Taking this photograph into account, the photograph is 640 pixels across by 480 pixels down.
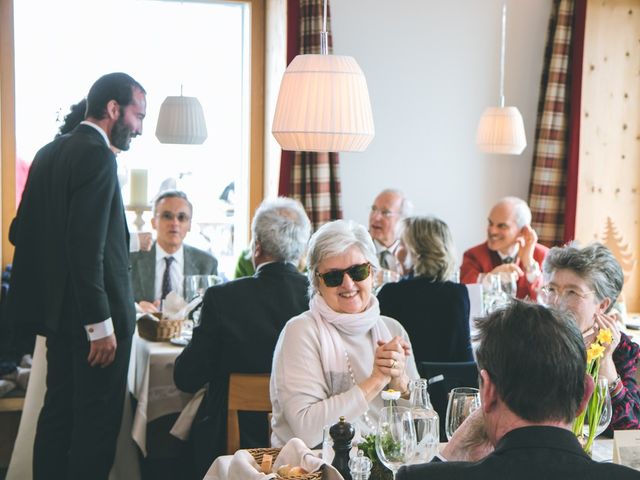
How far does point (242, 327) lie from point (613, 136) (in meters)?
3.63

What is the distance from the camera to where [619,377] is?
270 centimetres

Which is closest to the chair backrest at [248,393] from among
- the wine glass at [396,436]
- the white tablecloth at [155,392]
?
the wine glass at [396,436]

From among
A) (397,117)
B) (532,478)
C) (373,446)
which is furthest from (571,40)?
(532,478)

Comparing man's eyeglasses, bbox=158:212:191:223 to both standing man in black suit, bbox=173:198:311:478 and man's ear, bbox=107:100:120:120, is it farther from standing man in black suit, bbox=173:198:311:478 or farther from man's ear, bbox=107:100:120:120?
standing man in black suit, bbox=173:198:311:478

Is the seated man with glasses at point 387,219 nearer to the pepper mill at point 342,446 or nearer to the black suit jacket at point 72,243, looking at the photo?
the black suit jacket at point 72,243

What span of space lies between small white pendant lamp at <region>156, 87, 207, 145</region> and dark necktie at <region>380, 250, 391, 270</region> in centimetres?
128

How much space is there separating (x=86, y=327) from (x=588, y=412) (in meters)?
1.90

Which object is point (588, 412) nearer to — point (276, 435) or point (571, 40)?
point (276, 435)

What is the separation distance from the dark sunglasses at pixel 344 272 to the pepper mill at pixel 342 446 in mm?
790

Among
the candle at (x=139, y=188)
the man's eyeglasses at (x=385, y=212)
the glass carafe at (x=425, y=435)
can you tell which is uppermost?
the candle at (x=139, y=188)

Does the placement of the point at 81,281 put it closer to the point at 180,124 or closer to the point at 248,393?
the point at 248,393

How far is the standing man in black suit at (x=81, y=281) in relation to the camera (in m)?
3.29


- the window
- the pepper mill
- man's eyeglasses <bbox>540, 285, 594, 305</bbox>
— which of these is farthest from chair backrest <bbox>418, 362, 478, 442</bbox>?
the window

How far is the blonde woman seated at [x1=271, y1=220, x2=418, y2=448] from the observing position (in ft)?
8.21
